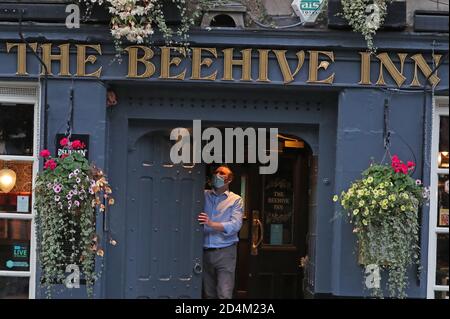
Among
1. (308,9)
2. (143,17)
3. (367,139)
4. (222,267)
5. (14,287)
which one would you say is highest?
(308,9)

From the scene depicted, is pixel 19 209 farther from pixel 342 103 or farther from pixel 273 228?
pixel 273 228

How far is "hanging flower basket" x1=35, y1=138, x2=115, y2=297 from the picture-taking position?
693 cm

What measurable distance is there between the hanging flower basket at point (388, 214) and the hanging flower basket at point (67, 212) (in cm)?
216

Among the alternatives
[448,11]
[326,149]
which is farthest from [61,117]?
[448,11]

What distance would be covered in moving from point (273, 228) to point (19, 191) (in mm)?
3767

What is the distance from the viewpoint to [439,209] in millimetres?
7539

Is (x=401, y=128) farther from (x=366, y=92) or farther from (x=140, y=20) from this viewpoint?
(x=140, y=20)

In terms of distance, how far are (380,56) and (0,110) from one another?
3.50 meters

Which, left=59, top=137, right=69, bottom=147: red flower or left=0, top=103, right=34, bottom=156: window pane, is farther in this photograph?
left=0, top=103, right=34, bottom=156: window pane

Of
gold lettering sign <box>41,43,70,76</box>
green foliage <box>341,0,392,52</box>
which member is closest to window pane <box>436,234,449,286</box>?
green foliage <box>341,0,392,52</box>

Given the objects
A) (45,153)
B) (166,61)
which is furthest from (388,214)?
(45,153)

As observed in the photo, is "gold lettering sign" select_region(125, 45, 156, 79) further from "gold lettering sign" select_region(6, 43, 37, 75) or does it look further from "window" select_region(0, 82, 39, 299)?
"window" select_region(0, 82, 39, 299)

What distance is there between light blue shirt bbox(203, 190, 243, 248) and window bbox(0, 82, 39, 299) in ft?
5.85

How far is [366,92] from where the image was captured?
7320mm
